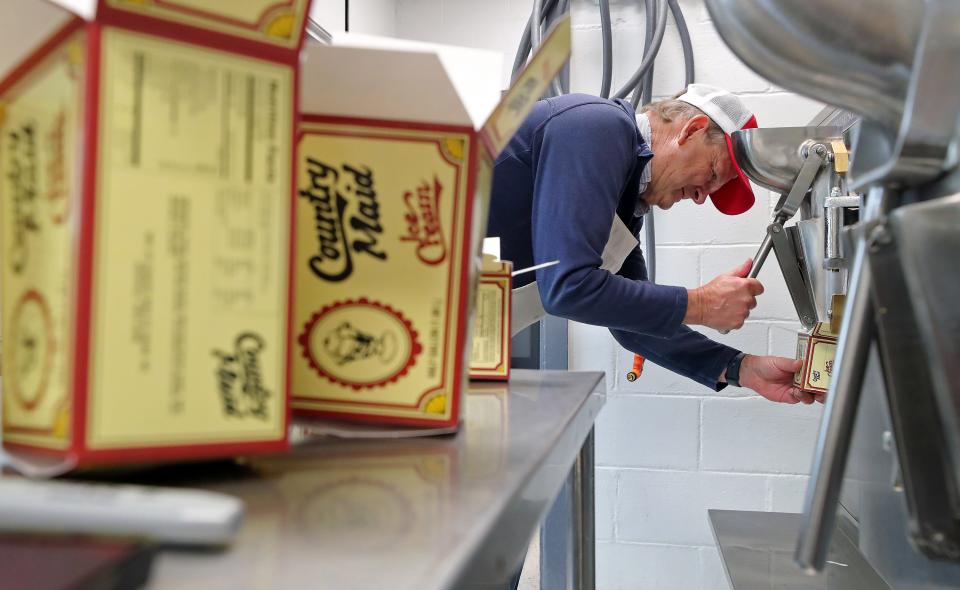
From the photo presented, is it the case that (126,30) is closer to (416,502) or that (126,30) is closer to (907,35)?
(416,502)

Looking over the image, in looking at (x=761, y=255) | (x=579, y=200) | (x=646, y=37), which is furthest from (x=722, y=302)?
(x=646, y=37)

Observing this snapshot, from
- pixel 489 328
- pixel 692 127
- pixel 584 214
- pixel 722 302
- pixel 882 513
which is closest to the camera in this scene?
pixel 882 513

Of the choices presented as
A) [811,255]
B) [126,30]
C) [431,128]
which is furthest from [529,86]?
[811,255]

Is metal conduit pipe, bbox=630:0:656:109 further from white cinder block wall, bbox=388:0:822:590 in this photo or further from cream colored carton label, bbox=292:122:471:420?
cream colored carton label, bbox=292:122:471:420

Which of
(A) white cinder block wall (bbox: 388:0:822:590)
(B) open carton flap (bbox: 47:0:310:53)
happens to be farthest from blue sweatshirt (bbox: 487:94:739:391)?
(B) open carton flap (bbox: 47:0:310:53)

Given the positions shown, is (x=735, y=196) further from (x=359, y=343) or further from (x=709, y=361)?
(x=359, y=343)

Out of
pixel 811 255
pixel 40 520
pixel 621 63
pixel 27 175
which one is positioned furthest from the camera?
pixel 621 63

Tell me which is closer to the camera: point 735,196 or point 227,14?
point 227,14

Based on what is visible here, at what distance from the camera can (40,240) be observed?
1.08 feet

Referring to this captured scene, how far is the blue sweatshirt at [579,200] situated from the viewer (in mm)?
1291

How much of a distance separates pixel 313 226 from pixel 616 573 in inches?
74.8

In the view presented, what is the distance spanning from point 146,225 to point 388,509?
0.49 ft

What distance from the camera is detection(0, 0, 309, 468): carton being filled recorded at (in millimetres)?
302

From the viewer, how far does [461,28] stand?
7.22ft
